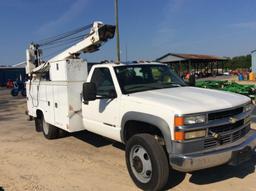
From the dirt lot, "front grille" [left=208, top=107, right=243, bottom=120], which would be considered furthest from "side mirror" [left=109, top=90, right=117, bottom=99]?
"front grille" [left=208, top=107, right=243, bottom=120]

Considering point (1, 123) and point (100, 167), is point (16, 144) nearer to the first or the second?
point (100, 167)

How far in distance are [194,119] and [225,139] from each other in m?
0.67

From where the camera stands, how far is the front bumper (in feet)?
13.4

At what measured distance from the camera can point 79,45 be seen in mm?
7953

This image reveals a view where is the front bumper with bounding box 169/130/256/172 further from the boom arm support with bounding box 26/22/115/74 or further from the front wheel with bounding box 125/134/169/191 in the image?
the boom arm support with bounding box 26/22/115/74

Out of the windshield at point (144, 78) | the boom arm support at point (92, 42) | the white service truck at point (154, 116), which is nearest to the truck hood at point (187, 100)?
the white service truck at point (154, 116)

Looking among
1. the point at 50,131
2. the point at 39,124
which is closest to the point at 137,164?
the point at 50,131

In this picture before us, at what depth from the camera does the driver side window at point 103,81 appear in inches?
223

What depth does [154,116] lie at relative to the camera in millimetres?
4434

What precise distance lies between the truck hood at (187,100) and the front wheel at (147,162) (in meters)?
0.56

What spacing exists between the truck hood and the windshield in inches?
11.5

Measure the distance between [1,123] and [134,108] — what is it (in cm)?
832

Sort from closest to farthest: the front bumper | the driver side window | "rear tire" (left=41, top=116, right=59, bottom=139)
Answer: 1. the front bumper
2. the driver side window
3. "rear tire" (left=41, top=116, right=59, bottom=139)

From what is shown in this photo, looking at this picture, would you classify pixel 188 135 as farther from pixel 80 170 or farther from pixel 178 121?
pixel 80 170
